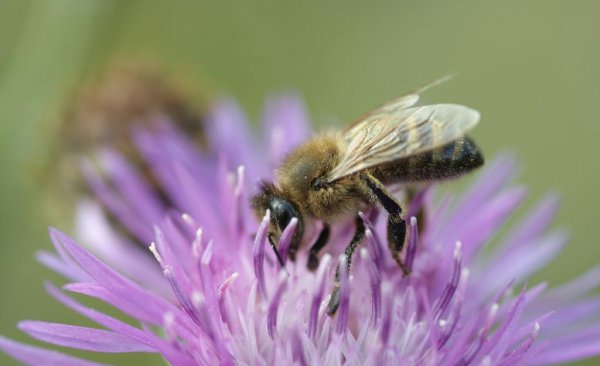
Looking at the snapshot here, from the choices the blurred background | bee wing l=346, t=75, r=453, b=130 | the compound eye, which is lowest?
the blurred background

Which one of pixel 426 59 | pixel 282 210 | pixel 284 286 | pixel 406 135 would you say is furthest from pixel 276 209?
pixel 426 59

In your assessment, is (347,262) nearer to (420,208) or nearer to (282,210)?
(282,210)

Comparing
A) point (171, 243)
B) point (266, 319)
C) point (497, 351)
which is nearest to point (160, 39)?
point (171, 243)

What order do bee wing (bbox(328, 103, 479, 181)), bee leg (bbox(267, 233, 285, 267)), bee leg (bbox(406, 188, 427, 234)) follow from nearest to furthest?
bee wing (bbox(328, 103, 479, 181))
bee leg (bbox(267, 233, 285, 267))
bee leg (bbox(406, 188, 427, 234))

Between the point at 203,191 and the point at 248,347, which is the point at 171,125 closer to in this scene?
the point at 203,191

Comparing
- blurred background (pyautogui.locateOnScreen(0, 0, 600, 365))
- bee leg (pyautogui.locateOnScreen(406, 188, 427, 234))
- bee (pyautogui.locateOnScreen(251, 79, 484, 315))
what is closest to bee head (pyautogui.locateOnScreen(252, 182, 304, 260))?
bee (pyautogui.locateOnScreen(251, 79, 484, 315))

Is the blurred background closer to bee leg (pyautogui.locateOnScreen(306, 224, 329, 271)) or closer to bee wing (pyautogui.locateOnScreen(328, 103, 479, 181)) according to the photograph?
bee leg (pyautogui.locateOnScreen(306, 224, 329, 271))
